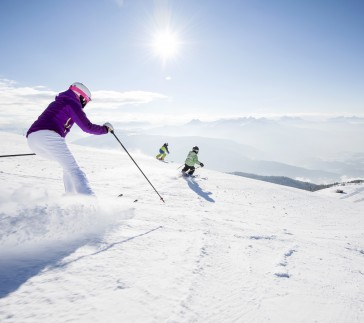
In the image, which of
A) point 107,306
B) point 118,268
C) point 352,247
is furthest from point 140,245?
point 352,247

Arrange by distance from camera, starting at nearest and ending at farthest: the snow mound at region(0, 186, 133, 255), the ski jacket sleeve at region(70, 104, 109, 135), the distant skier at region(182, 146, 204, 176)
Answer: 1. the snow mound at region(0, 186, 133, 255)
2. the ski jacket sleeve at region(70, 104, 109, 135)
3. the distant skier at region(182, 146, 204, 176)

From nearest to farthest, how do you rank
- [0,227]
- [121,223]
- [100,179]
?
1. [0,227]
2. [121,223]
3. [100,179]

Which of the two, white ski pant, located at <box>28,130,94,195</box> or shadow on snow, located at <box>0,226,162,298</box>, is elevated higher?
white ski pant, located at <box>28,130,94,195</box>

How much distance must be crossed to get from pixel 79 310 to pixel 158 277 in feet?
3.05

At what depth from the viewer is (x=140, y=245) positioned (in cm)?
351

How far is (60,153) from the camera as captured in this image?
5.11 metres

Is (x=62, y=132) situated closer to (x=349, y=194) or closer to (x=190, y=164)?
(x=190, y=164)

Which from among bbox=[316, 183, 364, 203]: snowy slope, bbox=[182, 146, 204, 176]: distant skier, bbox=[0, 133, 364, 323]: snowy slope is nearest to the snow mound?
bbox=[0, 133, 364, 323]: snowy slope

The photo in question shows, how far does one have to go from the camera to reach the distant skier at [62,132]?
16.4 feet

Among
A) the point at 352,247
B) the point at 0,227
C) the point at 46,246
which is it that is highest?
the point at 0,227

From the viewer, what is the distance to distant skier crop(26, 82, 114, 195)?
16.4ft

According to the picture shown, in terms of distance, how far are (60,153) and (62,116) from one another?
0.77 metres

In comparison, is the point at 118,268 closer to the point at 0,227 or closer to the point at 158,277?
the point at 158,277

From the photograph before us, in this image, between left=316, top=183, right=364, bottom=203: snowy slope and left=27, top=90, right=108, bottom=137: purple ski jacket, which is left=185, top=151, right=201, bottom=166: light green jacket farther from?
left=27, top=90, right=108, bottom=137: purple ski jacket
